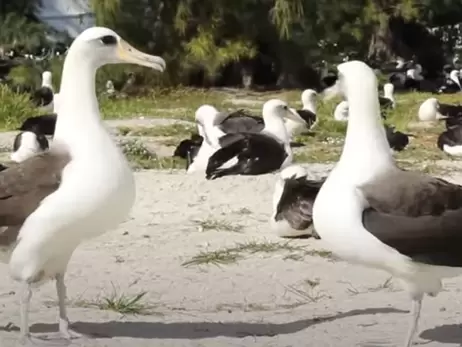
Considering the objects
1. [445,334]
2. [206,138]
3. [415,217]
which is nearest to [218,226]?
[445,334]

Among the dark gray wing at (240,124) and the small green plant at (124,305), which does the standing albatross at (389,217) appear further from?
the dark gray wing at (240,124)

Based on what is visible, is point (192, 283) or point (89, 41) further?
point (192, 283)

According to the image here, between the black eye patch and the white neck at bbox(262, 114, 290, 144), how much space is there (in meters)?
7.47

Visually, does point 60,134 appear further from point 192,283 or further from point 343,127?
point 343,127

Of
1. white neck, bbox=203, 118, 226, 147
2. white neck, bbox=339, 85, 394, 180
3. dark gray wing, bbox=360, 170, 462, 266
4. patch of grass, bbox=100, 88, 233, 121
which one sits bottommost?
patch of grass, bbox=100, 88, 233, 121

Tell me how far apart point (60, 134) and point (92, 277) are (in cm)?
200

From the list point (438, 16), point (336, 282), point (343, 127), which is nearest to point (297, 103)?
point (343, 127)

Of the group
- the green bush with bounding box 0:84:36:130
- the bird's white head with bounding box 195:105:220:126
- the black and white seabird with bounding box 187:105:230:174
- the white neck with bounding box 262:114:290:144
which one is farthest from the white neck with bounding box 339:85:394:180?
the green bush with bounding box 0:84:36:130

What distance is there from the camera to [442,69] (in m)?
30.8

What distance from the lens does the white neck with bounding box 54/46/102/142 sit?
5.48m

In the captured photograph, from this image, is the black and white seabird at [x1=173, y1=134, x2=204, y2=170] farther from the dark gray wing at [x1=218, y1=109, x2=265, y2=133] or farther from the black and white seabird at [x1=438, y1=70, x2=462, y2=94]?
the black and white seabird at [x1=438, y1=70, x2=462, y2=94]

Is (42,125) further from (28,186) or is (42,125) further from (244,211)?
(28,186)

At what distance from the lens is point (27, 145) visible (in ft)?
42.8

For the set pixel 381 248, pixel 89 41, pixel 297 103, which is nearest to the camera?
pixel 381 248
